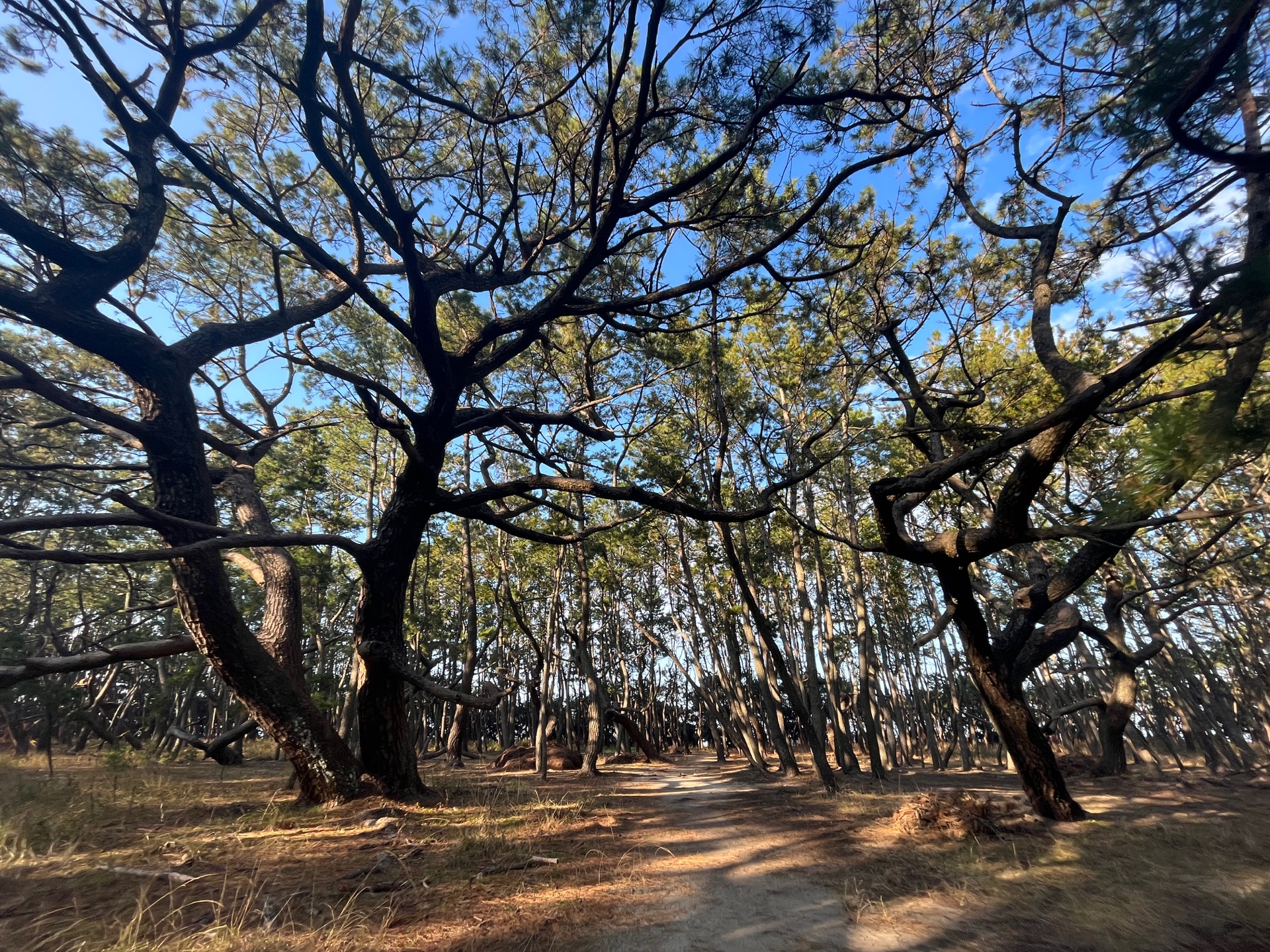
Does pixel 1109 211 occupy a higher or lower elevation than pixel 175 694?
higher

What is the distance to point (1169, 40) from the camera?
2838mm

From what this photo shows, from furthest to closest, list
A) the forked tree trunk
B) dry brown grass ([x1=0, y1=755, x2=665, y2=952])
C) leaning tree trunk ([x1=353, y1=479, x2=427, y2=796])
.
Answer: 1. leaning tree trunk ([x1=353, y1=479, x2=427, y2=796])
2. the forked tree trunk
3. dry brown grass ([x1=0, y1=755, x2=665, y2=952])

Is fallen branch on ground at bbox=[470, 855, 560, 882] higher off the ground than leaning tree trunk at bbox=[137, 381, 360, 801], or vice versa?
leaning tree trunk at bbox=[137, 381, 360, 801]

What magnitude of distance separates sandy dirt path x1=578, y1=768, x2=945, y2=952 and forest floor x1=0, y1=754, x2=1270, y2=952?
21 mm

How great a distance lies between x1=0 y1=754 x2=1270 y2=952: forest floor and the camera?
255 cm

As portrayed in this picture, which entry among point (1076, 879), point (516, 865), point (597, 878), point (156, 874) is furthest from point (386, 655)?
point (1076, 879)

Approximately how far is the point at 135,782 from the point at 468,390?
20.9 ft

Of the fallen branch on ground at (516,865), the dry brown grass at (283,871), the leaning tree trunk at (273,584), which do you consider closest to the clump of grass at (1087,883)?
the dry brown grass at (283,871)

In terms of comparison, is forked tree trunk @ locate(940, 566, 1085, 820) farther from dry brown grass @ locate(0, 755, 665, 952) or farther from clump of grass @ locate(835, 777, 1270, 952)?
dry brown grass @ locate(0, 755, 665, 952)

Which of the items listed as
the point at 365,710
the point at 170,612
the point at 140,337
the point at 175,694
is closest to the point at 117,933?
the point at 365,710

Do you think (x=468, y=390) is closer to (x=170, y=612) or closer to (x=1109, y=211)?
(x=1109, y=211)

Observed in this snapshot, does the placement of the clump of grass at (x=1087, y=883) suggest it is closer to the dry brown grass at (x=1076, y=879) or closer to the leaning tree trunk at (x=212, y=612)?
the dry brown grass at (x=1076, y=879)

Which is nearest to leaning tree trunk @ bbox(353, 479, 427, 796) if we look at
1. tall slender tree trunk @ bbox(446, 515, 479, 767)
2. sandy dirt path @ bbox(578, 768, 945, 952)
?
sandy dirt path @ bbox(578, 768, 945, 952)

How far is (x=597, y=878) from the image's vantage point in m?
3.64
